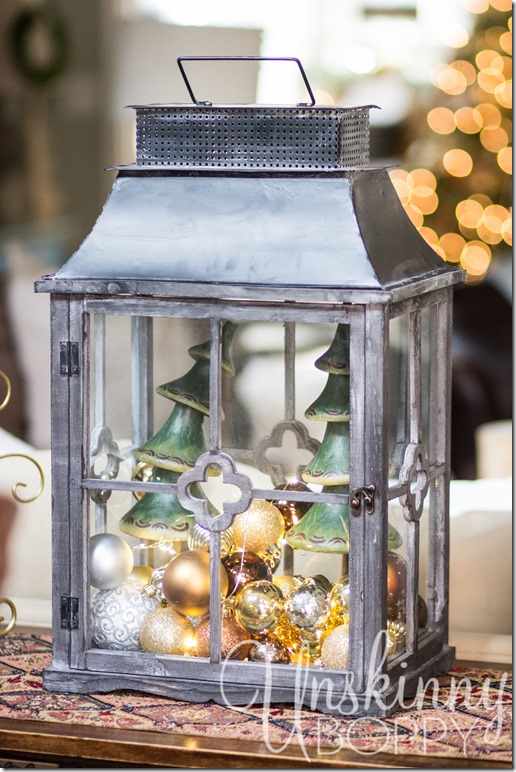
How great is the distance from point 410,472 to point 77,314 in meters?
0.40

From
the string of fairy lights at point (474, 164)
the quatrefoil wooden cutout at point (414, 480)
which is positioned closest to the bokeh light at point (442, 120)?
the string of fairy lights at point (474, 164)

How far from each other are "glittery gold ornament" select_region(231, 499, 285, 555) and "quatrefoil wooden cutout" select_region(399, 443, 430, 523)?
5.5 inches

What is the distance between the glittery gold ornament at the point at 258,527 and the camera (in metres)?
1.37

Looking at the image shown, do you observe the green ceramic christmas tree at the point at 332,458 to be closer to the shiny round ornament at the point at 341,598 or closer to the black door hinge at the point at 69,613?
the shiny round ornament at the point at 341,598

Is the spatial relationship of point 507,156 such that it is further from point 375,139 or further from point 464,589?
point 464,589

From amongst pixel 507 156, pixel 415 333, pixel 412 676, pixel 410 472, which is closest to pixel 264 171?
pixel 415 333

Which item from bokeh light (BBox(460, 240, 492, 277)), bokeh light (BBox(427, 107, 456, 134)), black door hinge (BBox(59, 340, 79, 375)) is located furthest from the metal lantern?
bokeh light (BBox(427, 107, 456, 134))

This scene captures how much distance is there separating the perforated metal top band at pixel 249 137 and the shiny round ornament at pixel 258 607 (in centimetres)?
45

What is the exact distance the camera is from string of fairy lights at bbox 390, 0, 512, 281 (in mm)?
5328

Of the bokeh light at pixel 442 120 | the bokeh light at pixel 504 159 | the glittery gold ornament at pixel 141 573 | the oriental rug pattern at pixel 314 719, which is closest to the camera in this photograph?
the oriental rug pattern at pixel 314 719

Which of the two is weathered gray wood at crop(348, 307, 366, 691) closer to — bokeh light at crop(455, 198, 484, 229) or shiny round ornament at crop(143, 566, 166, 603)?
shiny round ornament at crop(143, 566, 166, 603)

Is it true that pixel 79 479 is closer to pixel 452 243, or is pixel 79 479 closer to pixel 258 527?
pixel 258 527

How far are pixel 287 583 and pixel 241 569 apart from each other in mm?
55

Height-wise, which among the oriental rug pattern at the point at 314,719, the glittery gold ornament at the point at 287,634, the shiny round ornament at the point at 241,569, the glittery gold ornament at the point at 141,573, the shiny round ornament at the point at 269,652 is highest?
the shiny round ornament at the point at 241,569
